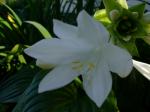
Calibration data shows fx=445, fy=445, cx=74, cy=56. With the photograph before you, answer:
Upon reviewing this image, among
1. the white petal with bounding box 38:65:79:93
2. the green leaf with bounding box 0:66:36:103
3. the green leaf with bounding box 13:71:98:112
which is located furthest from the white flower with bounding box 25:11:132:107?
the green leaf with bounding box 0:66:36:103

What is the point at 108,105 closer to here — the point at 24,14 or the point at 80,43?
the point at 80,43

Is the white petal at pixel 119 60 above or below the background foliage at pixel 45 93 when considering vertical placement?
above

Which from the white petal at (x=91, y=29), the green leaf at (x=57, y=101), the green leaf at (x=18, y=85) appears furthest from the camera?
the green leaf at (x=18, y=85)

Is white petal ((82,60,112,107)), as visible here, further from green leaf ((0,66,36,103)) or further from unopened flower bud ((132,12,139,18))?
green leaf ((0,66,36,103))

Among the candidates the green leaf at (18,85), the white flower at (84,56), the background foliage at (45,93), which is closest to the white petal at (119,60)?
the white flower at (84,56)

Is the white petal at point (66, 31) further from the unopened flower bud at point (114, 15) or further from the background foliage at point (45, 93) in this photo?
the background foliage at point (45, 93)

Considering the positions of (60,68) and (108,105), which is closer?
(60,68)

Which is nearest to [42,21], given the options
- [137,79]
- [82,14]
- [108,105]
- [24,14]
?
Answer: [24,14]
